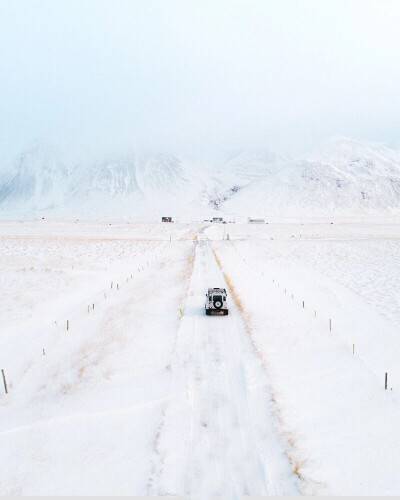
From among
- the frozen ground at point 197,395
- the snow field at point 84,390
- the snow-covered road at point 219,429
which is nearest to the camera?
the snow-covered road at point 219,429

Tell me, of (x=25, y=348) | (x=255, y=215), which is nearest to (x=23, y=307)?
(x=25, y=348)

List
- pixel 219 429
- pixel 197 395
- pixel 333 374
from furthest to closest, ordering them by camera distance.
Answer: pixel 333 374
pixel 197 395
pixel 219 429

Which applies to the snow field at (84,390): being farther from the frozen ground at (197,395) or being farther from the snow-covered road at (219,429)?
the snow-covered road at (219,429)

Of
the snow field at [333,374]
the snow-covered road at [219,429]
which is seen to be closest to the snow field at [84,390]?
the snow-covered road at [219,429]

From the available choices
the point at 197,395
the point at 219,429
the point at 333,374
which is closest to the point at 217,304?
the point at 333,374

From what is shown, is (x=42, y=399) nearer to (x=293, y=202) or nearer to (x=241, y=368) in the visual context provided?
(x=241, y=368)

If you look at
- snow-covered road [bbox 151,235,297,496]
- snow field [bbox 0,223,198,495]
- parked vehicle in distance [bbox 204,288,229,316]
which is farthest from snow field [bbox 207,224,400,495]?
snow field [bbox 0,223,198,495]

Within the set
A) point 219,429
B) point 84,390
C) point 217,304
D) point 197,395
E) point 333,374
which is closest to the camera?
point 219,429

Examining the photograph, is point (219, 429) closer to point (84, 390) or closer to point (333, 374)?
point (84, 390)
